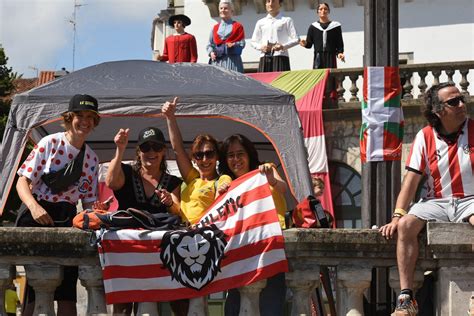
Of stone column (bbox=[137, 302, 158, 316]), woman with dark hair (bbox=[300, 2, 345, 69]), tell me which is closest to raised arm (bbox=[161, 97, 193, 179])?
stone column (bbox=[137, 302, 158, 316])

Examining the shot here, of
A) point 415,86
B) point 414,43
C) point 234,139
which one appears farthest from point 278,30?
point 234,139

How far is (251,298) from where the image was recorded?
745 centimetres

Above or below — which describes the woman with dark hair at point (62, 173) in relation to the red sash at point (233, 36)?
below

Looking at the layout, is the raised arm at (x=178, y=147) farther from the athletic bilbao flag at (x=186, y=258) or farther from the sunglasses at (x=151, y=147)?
the athletic bilbao flag at (x=186, y=258)

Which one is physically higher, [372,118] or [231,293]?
[372,118]

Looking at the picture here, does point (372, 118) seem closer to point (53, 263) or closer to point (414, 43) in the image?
point (53, 263)

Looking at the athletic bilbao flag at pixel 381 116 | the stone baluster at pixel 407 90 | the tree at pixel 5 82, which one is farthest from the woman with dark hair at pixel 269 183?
the tree at pixel 5 82

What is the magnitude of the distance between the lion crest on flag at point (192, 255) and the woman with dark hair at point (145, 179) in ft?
1.93

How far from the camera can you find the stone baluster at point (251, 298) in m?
7.42

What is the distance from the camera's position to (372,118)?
9.93m

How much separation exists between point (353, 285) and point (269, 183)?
927 mm

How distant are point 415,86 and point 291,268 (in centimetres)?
1848

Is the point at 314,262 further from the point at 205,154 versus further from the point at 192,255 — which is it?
the point at 205,154

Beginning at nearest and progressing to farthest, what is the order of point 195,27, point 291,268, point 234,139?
point 291,268 → point 234,139 → point 195,27
